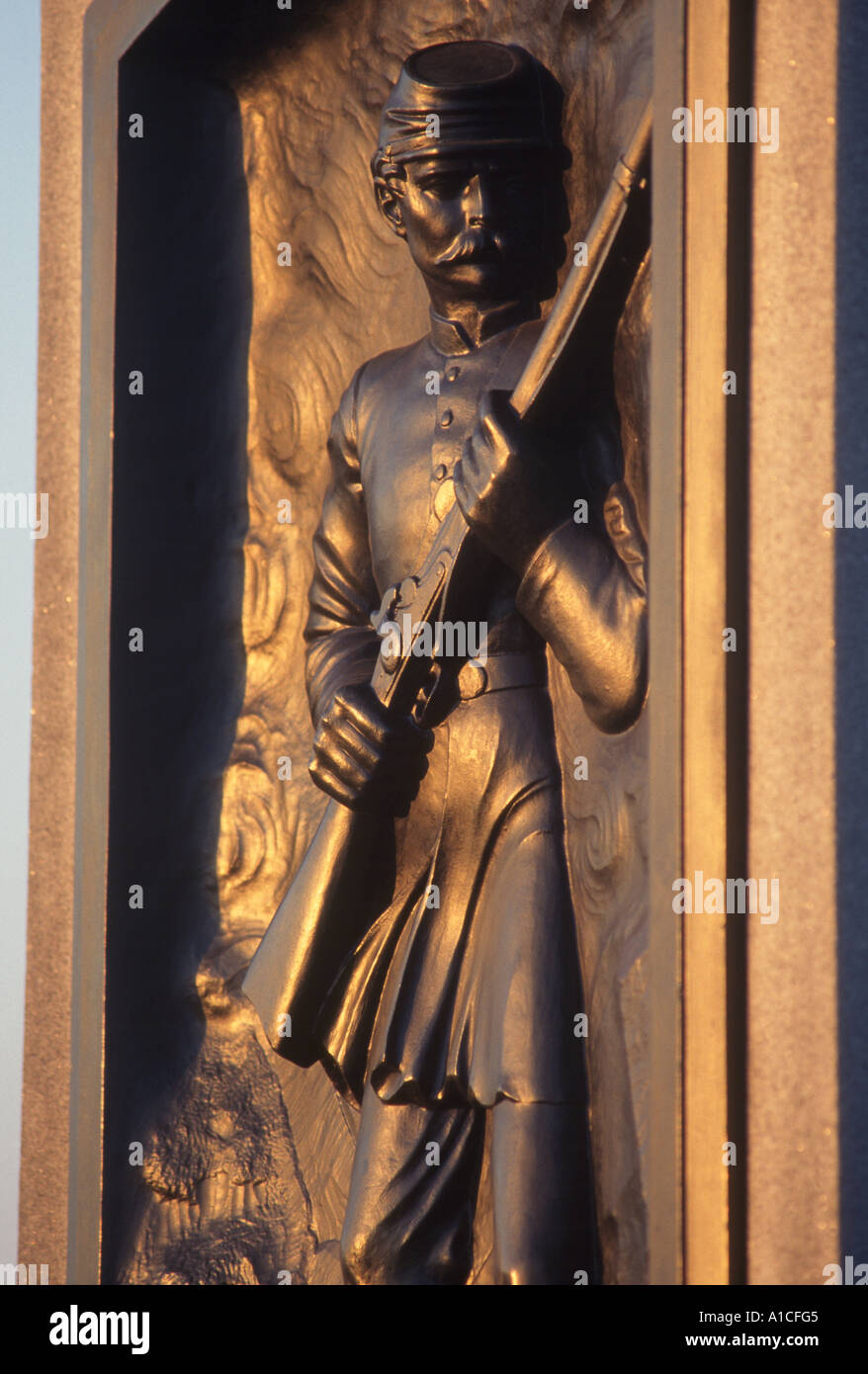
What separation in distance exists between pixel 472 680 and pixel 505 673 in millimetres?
48

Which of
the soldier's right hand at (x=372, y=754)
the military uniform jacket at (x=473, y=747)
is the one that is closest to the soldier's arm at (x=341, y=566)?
the military uniform jacket at (x=473, y=747)

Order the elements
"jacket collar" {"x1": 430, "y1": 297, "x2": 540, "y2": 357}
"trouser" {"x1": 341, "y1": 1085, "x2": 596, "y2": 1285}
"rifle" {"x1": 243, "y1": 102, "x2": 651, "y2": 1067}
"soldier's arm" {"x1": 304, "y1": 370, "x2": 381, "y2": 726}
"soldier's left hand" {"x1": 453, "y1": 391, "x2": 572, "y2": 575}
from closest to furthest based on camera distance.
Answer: "trouser" {"x1": 341, "y1": 1085, "x2": 596, "y2": 1285} < "soldier's left hand" {"x1": 453, "y1": 391, "x2": 572, "y2": 575} < "rifle" {"x1": 243, "y1": 102, "x2": 651, "y2": 1067} < "jacket collar" {"x1": 430, "y1": 297, "x2": 540, "y2": 357} < "soldier's arm" {"x1": 304, "y1": 370, "x2": 381, "y2": 726}

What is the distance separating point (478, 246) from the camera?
2439mm

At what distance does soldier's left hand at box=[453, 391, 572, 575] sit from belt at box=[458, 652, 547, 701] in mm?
144

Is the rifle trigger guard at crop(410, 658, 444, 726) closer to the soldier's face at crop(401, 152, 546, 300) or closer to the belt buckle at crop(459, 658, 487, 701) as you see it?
the belt buckle at crop(459, 658, 487, 701)

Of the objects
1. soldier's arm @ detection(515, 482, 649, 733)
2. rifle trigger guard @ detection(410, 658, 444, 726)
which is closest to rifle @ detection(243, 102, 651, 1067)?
rifle trigger guard @ detection(410, 658, 444, 726)

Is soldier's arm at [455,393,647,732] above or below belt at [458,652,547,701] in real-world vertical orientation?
above

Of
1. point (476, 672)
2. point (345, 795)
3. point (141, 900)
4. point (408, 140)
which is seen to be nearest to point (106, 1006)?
point (141, 900)

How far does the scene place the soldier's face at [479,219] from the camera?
95.9 inches

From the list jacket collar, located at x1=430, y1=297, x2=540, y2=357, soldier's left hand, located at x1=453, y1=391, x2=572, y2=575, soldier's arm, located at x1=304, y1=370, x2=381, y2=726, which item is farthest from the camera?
soldier's arm, located at x1=304, y1=370, x2=381, y2=726

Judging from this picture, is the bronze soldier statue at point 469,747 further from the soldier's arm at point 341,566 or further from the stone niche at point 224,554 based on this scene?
the stone niche at point 224,554

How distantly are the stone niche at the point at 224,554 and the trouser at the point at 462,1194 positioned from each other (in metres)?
0.22

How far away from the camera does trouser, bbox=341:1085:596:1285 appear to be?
2.15m

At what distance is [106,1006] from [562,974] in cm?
76
